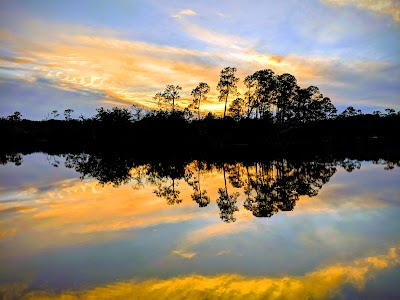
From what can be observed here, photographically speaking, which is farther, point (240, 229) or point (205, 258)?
point (240, 229)

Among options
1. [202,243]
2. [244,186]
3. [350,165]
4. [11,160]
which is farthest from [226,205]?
[11,160]

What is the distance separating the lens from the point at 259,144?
5109 cm

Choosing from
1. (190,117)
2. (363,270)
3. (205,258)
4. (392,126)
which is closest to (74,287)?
(205,258)

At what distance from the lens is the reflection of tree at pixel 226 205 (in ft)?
29.8

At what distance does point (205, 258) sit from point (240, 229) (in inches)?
84.4

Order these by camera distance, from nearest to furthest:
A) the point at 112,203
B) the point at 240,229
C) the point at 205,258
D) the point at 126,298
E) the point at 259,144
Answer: the point at 126,298 → the point at 205,258 → the point at 240,229 → the point at 112,203 → the point at 259,144

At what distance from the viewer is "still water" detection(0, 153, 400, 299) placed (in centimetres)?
468

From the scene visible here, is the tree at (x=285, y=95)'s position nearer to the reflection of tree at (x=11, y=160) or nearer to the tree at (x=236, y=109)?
the tree at (x=236, y=109)

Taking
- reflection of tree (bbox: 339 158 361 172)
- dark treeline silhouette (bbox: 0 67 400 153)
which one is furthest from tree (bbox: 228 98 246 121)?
reflection of tree (bbox: 339 158 361 172)

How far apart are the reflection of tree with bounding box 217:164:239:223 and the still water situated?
56 millimetres

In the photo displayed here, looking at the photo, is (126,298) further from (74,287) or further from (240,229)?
(240,229)

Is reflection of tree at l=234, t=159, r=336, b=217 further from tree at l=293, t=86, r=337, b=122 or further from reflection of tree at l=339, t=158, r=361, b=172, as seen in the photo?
tree at l=293, t=86, r=337, b=122

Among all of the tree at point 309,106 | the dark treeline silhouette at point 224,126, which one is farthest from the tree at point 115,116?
the tree at point 309,106

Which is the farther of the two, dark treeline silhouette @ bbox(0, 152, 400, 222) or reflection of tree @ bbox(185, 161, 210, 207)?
reflection of tree @ bbox(185, 161, 210, 207)
